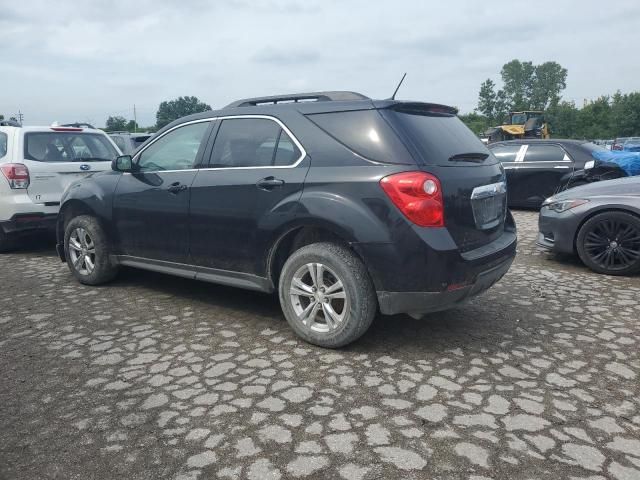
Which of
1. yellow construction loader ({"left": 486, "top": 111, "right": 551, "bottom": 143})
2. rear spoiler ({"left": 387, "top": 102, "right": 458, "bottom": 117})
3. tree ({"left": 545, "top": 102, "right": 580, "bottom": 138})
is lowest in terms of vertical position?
rear spoiler ({"left": 387, "top": 102, "right": 458, "bottom": 117})

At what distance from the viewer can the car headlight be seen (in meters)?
6.02

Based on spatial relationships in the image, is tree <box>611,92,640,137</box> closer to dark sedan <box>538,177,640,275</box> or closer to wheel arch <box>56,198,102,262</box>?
dark sedan <box>538,177,640,275</box>

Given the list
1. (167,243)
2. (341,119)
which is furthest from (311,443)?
(167,243)

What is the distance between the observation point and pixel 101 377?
340 cm

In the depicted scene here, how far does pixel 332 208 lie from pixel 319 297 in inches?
25.2

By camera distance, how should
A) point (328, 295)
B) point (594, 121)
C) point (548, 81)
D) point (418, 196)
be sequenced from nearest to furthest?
point (418, 196) < point (328, 295) < point (594, 121) < point (548, 81)

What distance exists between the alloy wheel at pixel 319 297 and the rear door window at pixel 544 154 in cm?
800

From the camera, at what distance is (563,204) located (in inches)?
242

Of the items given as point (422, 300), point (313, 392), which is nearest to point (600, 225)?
point (422, 300)

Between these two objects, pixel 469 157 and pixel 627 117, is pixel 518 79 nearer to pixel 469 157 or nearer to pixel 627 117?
pixel 627 117

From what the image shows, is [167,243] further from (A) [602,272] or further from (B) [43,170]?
(A) [602,272]

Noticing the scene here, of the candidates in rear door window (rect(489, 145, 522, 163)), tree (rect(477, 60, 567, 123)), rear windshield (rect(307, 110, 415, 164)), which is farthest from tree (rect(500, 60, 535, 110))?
rear windshield (rect(307, 110, 415, 164))

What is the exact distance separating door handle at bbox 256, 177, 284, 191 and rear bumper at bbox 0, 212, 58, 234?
4.23m

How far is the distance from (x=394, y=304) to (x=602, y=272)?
342cm
